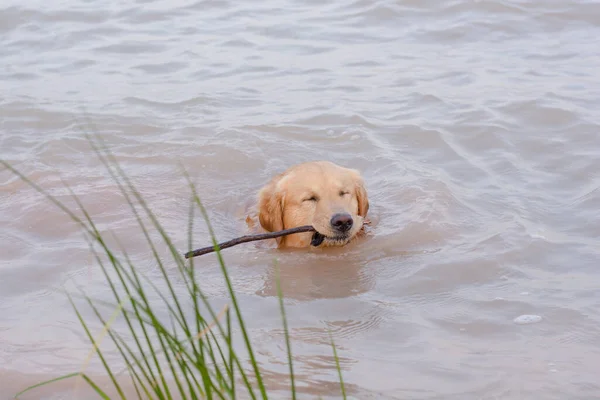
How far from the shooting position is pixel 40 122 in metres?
8.04

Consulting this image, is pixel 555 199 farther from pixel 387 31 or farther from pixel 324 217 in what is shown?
pixel 387 31

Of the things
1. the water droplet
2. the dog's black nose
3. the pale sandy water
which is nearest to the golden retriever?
the dog's black nose

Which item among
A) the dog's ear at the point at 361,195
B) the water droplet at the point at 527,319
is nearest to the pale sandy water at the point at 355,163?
the water droplet at the point at 527,319

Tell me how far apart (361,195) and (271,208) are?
614 millimetres

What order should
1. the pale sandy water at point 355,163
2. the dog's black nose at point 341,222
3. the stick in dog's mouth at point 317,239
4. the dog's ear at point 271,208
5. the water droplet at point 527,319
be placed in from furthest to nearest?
the dog's ear at point 271,208 → the stick in dog's mouth at point 317,239 → the dog's black nose at point 341,222 → the water droplet at point 527,319 → the pale sandy water at point 355,163

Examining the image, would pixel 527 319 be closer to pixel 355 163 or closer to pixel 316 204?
pixel 316 204

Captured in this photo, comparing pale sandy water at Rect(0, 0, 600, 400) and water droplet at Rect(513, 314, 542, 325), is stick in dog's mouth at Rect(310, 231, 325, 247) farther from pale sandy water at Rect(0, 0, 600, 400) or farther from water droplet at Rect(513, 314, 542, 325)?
water droplet at Rect(513, 314, 542, 325)

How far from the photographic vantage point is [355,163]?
7.30 m

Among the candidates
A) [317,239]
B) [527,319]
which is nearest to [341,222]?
[317,239]

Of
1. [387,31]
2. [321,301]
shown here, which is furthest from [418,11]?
[321,301]

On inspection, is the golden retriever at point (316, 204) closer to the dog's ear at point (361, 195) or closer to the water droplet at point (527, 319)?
the dog's ear at point (361, 195)

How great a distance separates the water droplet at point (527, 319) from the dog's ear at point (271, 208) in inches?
79.5

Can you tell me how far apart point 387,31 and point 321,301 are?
6.45 meters

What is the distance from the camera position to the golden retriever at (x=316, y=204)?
18.0 feet
